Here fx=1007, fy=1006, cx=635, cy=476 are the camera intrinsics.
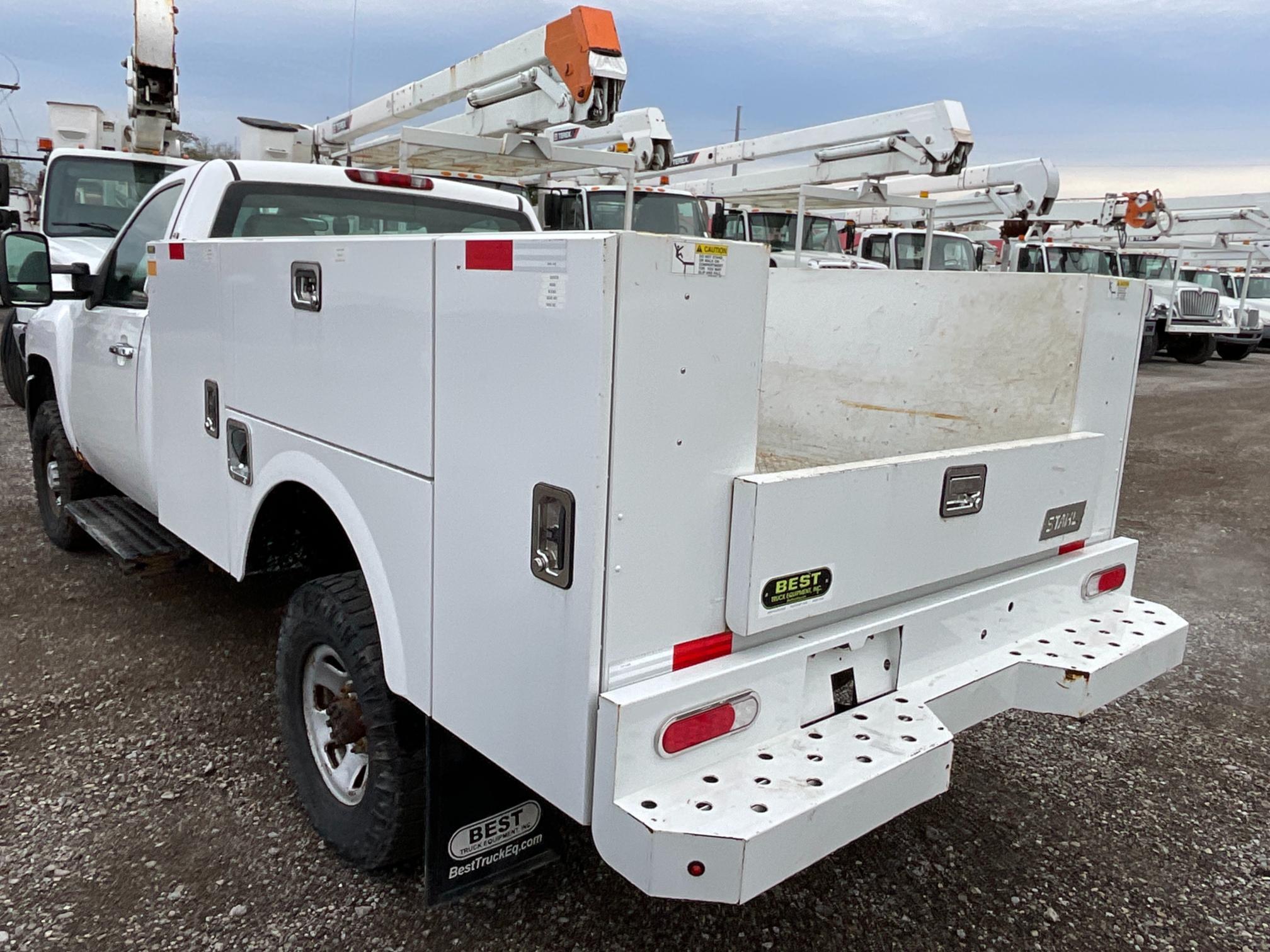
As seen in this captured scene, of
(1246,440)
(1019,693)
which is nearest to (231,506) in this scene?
(1019,693)

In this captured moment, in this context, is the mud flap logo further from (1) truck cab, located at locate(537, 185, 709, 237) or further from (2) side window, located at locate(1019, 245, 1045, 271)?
(2) side window, located at locate(1019, 245, 1045, 271)

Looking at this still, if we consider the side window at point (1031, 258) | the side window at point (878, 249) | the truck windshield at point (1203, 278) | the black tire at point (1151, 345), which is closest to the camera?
the side window at point (878, 249)

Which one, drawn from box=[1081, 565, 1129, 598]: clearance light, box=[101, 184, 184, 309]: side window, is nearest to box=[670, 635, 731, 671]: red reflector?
box=[1081, 565, 1129, 598]: clearance light

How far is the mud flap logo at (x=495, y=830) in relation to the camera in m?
2.45

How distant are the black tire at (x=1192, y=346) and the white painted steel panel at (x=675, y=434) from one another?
80.2 feet

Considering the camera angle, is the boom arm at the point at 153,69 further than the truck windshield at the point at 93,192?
Yes

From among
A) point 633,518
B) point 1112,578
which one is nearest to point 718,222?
point 1112,578

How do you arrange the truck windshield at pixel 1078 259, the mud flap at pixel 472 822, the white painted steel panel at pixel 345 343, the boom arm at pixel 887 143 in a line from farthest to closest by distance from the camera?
the truck windshield at pixel 1078 259, the boom arm at pixel 887 143, the mud flap at pixel 472 822, the white painted steel panel at pixel 345 343

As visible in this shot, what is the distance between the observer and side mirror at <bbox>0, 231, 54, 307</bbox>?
4.13 metres

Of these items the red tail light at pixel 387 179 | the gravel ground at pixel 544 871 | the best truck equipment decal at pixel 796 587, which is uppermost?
the red tail light at pixel 387 179

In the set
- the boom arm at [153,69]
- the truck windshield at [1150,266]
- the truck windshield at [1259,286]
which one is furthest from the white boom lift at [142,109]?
the truck windshield at [1259,286]

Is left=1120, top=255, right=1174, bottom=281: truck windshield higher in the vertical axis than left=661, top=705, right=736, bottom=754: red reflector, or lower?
higher

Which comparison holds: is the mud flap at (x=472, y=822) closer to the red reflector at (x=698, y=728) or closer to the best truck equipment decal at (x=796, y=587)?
the red reflector at (x=698, y=728)

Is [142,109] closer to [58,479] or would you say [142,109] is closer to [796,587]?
[58,479]
